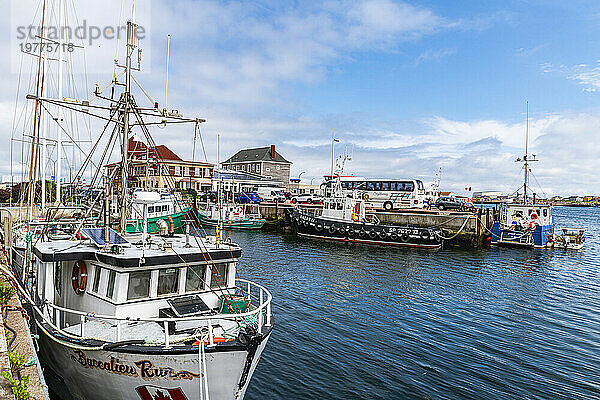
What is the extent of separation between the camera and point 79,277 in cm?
993

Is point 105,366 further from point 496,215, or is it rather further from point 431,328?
point 496,215

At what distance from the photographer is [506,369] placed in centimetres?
1304

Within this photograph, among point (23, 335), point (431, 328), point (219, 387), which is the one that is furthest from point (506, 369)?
point (23, 335)

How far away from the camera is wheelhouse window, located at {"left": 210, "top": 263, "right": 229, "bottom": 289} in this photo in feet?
33.3

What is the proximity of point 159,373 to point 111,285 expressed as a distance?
2.47 m

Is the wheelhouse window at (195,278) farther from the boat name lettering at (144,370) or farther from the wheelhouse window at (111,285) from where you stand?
the boat name lettering at (144,370)

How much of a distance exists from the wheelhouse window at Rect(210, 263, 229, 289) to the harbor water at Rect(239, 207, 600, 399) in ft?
10.9

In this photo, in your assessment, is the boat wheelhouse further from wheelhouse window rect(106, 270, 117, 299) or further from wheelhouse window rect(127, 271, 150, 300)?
wheelhouse window rect(106, 270, 117, 299)

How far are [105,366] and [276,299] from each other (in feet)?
41.9

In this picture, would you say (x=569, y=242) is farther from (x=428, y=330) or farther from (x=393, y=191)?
(x=428, y=330)

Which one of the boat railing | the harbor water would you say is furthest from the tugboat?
the boat railing

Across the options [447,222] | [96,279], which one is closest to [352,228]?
[447,222]

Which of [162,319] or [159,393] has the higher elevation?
[162,319]

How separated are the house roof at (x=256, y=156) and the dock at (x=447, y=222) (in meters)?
40.5
